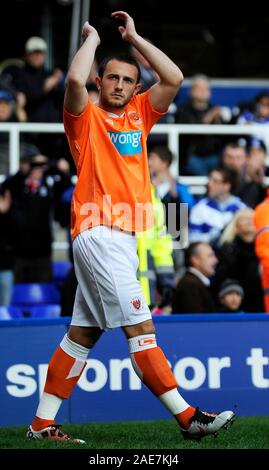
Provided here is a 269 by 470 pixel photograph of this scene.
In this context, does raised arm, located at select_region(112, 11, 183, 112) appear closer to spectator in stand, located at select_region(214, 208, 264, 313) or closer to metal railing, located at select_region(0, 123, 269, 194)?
spectator in stand, located at select_region(214, 208, 264, 313)

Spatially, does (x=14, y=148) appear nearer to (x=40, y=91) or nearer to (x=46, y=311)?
(x=40, y=91)

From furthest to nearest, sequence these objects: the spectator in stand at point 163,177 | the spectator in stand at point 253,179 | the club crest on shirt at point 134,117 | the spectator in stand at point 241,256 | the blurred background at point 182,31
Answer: the blurred background at point 182,31
the spectator in stand at point 253,179
the spectator in stand at point 241,256
the spectator in stand at point 163,177
the club crest on shirt at point 134,117

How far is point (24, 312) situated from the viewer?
12.4m

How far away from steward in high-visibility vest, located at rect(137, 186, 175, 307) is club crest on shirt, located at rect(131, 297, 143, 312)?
3.27 metres

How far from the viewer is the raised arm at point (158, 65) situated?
7.34 m

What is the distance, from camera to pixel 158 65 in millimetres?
7410

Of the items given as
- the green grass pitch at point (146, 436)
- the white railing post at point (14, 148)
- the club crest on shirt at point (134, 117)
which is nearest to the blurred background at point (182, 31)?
the white railing post at point (14, 148)

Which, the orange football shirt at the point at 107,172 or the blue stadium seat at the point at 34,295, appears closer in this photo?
the orange football shirt at the point at 107,172

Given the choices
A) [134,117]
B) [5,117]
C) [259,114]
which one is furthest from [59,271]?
[134,117]

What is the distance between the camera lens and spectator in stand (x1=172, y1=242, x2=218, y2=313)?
11039 mm

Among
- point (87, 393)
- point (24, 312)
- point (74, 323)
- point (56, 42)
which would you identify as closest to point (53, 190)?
point (24, 312)

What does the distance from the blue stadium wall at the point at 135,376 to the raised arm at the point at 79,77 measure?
2.68 metres

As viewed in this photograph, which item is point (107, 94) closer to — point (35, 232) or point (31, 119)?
point (35, 232)

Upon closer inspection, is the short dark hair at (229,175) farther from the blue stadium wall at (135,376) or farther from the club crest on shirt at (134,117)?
the club crest on shirt at (134,117)
